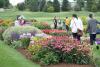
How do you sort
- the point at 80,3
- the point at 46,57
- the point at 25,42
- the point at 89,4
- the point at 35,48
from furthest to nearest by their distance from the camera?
the point at 80,3, the point at 89,4, the point at 25,42, the point at 35,48, the point at 46,57

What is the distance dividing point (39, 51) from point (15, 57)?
4.34 feet

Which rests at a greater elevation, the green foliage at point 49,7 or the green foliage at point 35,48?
the green foliage at point 35,48

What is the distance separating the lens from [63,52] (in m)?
13.3

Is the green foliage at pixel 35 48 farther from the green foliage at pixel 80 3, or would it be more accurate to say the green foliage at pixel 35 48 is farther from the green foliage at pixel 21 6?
the green foliage at pixel 21 6

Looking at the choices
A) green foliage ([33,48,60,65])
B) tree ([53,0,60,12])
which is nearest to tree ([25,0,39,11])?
tree ([53,0,60,12])

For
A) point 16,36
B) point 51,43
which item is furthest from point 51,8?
point 51,43

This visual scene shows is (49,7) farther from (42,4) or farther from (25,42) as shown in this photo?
(25,42)

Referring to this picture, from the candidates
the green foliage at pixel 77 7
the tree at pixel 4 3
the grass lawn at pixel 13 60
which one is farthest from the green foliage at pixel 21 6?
the grass lawn at pixel 13 60

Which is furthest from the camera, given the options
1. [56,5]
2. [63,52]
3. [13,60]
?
[56,5]

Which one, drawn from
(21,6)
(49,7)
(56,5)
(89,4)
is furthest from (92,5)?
(21,6)

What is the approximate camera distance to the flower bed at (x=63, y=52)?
13.2 m

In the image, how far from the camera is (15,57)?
1507 centimetres

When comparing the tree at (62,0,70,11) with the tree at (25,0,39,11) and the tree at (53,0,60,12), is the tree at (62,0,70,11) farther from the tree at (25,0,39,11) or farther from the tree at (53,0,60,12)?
the tree at (25,0,39,11)

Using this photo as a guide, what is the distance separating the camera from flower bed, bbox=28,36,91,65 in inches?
520
